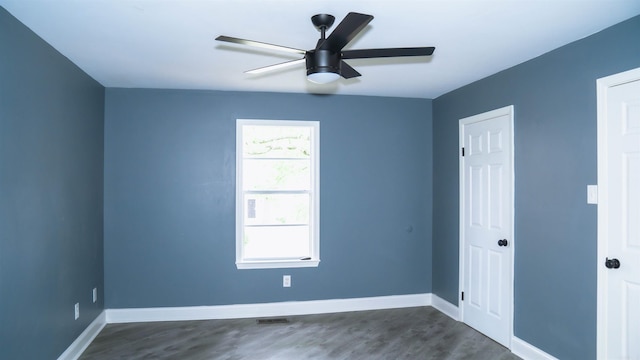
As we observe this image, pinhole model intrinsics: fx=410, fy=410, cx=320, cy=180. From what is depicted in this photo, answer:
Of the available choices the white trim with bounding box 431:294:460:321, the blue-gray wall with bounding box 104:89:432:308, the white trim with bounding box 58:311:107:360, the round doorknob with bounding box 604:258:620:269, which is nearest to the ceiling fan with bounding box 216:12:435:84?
the round doorknob with bounding box 604:258:620:269

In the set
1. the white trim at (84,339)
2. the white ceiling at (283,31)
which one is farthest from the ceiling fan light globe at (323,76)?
the white trim at (84,339)

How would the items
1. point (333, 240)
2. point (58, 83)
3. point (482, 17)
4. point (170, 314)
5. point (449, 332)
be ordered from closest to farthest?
point (482, 17)
point (58, 83)
point (449, 332)
point (170, 314)
point (333, 240)

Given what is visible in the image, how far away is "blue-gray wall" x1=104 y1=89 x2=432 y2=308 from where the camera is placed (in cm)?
424

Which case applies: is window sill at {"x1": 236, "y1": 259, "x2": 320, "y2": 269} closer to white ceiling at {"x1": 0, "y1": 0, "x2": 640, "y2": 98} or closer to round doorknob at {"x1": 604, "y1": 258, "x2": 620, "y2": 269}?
white ceiling at {"x1": 0, "y1": 0, "x2": 640, "y2": 98}

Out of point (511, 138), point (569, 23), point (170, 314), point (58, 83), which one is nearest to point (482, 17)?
point (569, 23)

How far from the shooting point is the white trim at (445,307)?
4305mm

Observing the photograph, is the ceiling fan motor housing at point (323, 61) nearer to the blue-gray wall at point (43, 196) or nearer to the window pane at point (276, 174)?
the blue-gray wall at point (43, 196)

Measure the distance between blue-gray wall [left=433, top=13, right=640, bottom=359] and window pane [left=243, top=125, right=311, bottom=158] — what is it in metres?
1.92

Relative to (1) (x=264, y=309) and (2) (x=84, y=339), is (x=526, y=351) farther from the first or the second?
(2) (x=84, y=339)

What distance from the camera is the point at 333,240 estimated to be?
4.59 meters

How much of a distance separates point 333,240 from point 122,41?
2.83m

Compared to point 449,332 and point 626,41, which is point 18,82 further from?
point 449,332

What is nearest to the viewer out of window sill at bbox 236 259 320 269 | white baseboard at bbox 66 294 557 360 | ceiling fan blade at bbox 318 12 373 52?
ceiling fan blade at bbox 318 12 373 52

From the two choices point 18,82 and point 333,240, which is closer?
point 18,82
